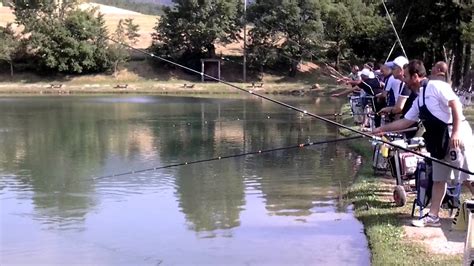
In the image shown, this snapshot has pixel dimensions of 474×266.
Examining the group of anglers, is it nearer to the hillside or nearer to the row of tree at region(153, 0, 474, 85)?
the row of tree at region(153, 0, 474, 85)

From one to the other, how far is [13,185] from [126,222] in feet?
10.6

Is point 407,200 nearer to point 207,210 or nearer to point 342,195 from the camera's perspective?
point 342,195

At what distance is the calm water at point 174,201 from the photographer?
6.73 meters

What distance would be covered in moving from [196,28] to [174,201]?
42.2 m

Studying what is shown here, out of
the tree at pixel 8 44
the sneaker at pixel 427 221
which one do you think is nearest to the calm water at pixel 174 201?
the sneaker at pixel 427 221

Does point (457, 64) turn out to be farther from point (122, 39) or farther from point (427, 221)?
point (427, 221)

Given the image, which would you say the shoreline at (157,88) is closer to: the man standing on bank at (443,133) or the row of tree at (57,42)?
the row of tree at (57,42)

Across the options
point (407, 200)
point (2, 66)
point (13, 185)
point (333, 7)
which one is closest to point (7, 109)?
point (13, 185)

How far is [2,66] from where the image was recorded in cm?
5094

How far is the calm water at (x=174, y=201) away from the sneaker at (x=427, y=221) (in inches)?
24.1

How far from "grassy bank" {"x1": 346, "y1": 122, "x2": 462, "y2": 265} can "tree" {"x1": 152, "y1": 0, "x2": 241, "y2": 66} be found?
41366 millimetres

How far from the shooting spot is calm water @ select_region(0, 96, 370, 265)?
6730mm

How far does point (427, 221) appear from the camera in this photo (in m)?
6.72

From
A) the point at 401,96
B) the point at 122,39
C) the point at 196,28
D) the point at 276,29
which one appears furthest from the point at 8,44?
the point at 401,96
